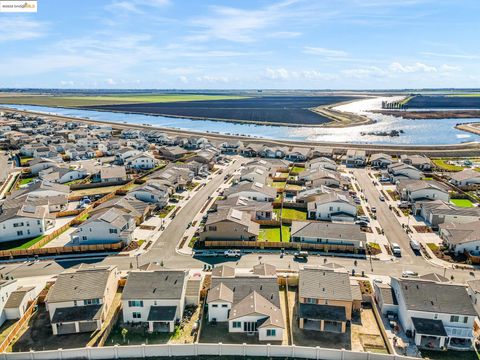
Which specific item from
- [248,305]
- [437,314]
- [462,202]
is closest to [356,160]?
[462,202]

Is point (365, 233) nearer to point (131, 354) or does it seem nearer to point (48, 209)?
point (131, 354)

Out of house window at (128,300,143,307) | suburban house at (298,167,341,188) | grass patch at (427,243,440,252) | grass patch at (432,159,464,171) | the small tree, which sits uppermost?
suburban house at (298,167,341,188)

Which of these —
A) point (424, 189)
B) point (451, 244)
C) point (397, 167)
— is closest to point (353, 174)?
point (397, 167)

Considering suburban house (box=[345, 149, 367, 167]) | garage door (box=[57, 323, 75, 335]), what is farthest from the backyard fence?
suburban house (box=[345, 149, 367, 167])

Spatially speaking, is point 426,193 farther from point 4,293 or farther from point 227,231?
point 4,293

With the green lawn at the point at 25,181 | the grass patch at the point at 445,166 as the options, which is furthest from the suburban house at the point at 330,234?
the green lawn at the point at 25,181

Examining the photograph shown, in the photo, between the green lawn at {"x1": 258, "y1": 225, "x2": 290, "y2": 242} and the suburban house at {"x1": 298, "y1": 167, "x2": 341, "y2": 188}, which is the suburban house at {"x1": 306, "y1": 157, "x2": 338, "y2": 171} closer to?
the suburban house at {"x1": 298, "y1": 167, "x2": 341, "y2": 188}

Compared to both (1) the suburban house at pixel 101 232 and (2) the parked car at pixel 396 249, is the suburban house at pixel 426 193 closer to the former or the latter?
(2) the parked car at pixel 396 249
